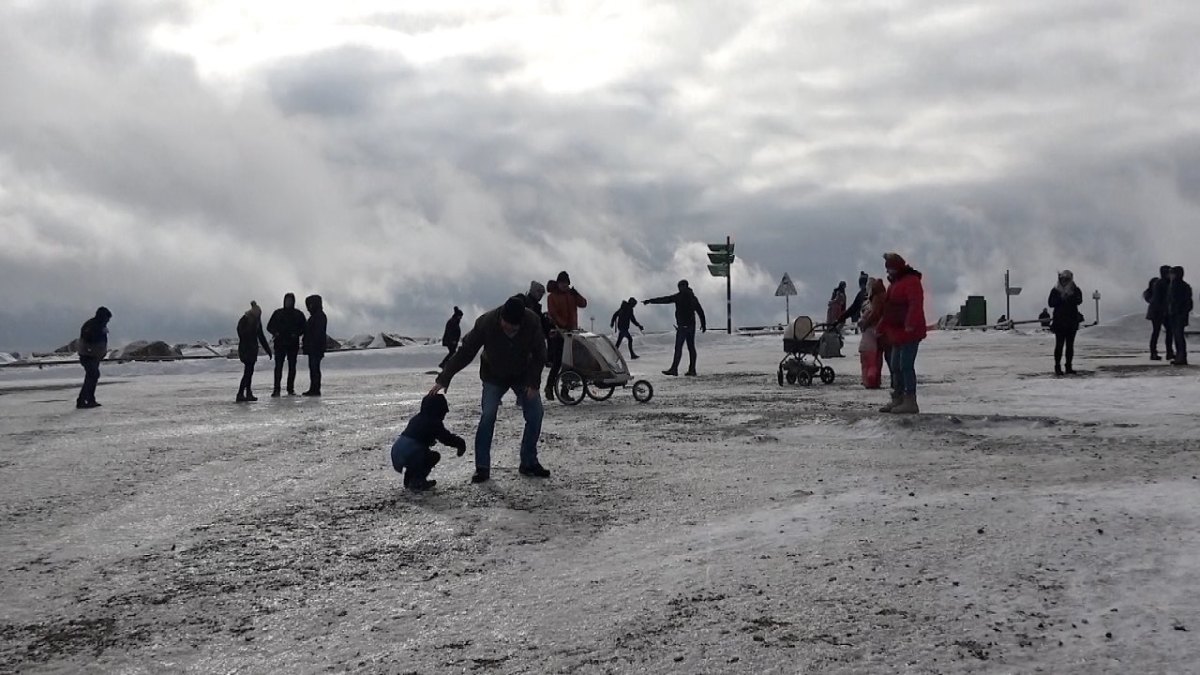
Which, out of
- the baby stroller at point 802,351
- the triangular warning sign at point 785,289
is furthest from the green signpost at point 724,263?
the baby stroller at point 802,351

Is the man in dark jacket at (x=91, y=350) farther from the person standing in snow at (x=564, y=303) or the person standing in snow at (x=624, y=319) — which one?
the person standing in snow at (x=624, y=319)

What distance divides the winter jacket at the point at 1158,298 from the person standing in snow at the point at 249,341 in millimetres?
16571

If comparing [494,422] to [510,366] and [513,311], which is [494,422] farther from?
[513,311]

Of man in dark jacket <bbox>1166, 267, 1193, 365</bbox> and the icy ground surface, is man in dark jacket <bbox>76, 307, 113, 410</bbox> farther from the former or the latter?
man in dark jacket <bbox>1166, 267, 1193, 365</bbox>

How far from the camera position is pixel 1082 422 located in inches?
Answer: 409

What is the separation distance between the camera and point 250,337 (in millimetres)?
17922

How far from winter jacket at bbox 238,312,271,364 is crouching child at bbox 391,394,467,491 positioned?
10.4m

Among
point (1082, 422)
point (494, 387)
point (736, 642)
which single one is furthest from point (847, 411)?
point (736, 642)

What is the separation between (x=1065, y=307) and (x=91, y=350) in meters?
16.3

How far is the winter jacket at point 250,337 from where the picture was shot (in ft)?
58.2

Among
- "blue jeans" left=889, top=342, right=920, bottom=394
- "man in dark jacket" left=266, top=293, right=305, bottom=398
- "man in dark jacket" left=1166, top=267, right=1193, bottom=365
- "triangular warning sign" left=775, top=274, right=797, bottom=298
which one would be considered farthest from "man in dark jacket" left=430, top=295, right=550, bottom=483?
"triangular warning sign" left=775, top=274, right=797, bottom=298

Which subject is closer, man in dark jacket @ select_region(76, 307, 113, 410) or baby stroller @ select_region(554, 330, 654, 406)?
baby stroller @ select_region(554, 330, 654, 406)

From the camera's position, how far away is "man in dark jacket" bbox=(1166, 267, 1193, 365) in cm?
1847

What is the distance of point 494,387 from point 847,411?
18.3 ft
